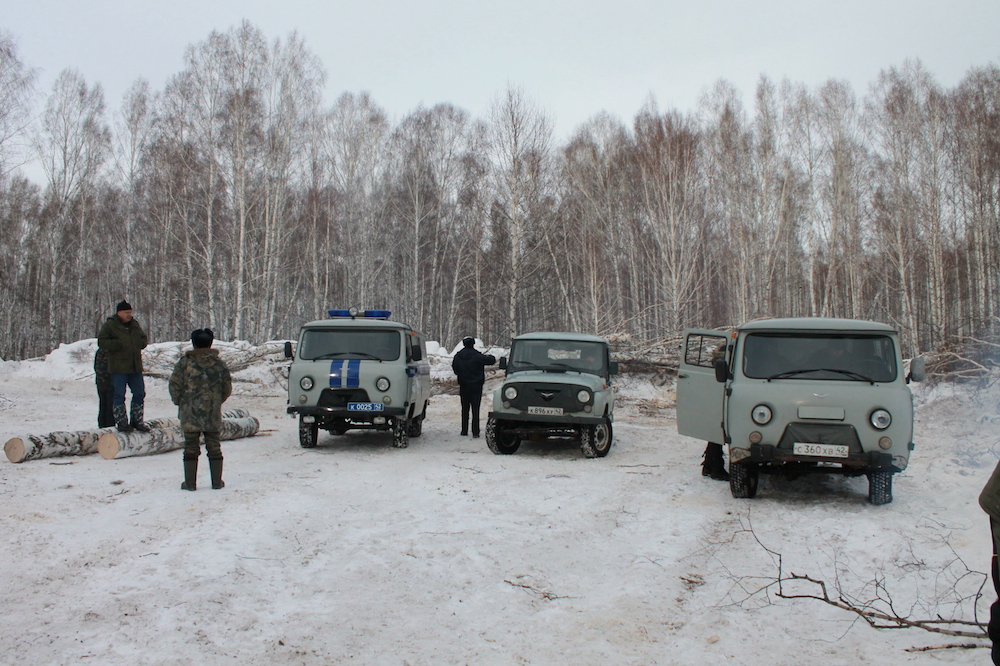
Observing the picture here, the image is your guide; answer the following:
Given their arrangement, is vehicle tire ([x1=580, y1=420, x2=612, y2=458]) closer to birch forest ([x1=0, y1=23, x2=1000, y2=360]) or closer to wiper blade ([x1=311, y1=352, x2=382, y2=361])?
wiper blade ([x1=311, y1=352, x2=382, y2=361])

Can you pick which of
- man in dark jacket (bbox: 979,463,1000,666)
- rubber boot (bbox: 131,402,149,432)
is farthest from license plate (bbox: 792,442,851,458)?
rubber boot (bbox: 131,402,149,432)

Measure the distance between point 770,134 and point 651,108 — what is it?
5.35m

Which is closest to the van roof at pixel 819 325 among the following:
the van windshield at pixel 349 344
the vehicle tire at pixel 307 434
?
the van windshield at pixel 349 344

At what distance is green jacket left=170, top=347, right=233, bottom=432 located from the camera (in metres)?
6.84

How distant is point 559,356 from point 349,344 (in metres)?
3.33

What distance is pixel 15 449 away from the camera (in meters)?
7.76

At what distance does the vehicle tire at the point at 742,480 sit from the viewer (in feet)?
23.1

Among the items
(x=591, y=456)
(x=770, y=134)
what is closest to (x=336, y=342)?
(x=591, y=456)

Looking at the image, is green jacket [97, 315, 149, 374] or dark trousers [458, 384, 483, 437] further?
dark trousers [458, 384, 483, 437]

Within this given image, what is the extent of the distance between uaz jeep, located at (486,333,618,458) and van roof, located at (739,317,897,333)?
282 cm

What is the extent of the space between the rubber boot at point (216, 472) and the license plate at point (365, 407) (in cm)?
312

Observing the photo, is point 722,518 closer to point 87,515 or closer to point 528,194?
point 87,515

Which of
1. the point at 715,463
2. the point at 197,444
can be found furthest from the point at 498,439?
the point at 197,444

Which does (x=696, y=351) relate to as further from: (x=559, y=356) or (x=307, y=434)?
(x=307, y=434)
